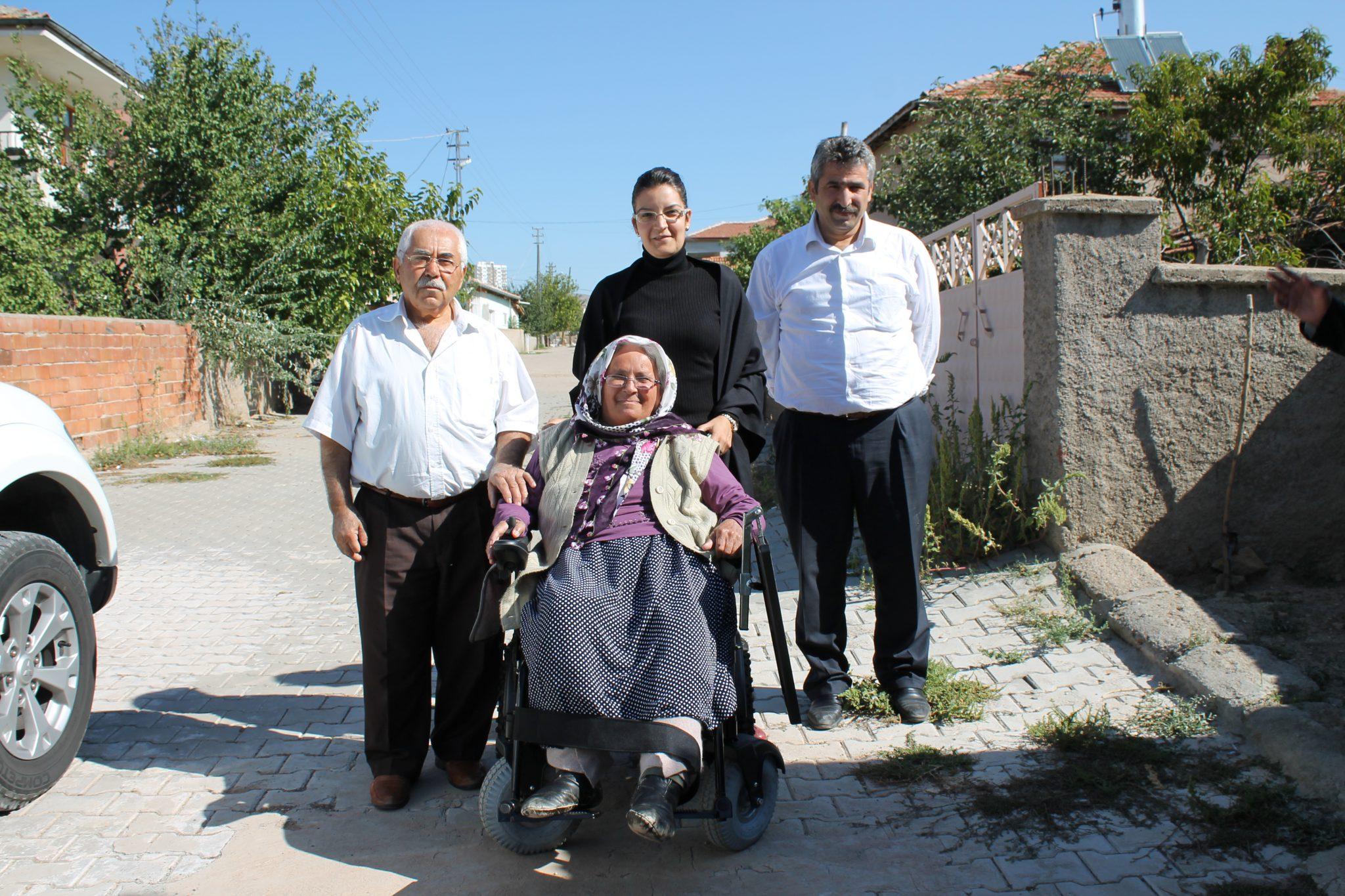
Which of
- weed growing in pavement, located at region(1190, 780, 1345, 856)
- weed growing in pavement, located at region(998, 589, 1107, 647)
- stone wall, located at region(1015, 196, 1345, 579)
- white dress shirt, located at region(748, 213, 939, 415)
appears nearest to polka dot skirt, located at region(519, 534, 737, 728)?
white dress shirt, located at region(748, 213, 939, 415)

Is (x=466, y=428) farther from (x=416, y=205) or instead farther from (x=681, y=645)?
(x=416, y=205)

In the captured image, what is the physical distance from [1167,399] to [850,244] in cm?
243

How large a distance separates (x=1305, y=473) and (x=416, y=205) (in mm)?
16488

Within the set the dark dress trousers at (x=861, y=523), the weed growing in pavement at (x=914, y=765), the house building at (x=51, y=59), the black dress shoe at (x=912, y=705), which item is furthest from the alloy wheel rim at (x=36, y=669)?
the house building at (x=51, y=59)

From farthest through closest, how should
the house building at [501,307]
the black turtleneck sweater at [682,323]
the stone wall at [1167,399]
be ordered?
the house building at [501,307] < the stone wall at [1167,399] < the black turtleneck sweater at [682,323]

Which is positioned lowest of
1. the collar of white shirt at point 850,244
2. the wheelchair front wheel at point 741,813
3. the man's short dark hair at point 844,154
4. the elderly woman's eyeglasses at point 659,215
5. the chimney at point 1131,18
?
the wheelchair front wheel at point 741,813

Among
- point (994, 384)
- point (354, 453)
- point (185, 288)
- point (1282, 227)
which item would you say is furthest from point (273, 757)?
point (185, 288)

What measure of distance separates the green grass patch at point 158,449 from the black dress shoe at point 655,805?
1151cm

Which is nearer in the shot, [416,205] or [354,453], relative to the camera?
[354,453]

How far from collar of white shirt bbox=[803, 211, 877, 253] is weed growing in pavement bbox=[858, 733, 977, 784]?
1.86m

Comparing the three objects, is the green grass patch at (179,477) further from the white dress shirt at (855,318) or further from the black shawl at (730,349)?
the white dress shirt at (855,318)

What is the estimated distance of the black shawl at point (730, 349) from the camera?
Result: 3746 millimetres

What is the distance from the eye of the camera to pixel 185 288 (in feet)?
53.0

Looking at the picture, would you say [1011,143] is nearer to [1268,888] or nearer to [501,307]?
[1268,888]
